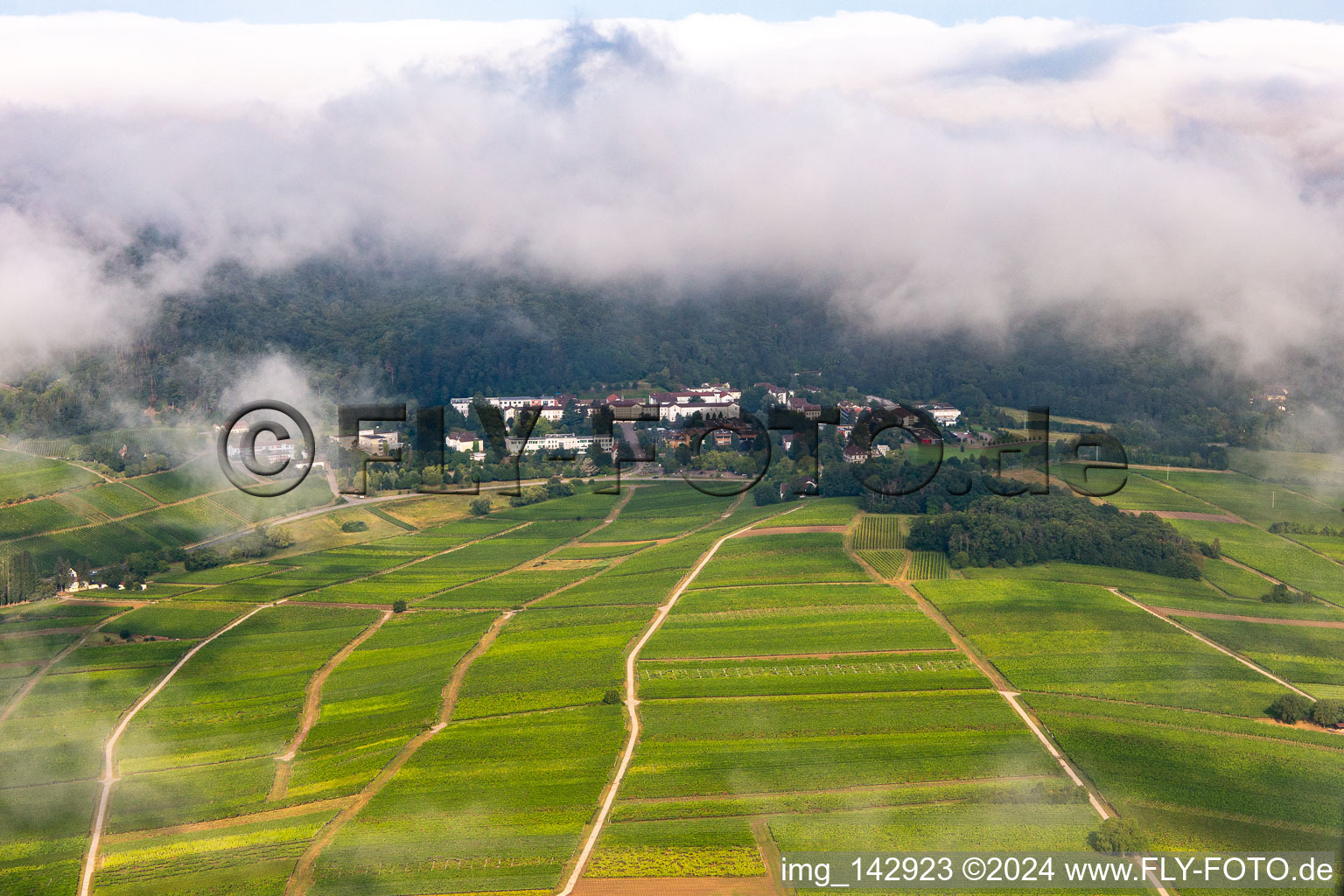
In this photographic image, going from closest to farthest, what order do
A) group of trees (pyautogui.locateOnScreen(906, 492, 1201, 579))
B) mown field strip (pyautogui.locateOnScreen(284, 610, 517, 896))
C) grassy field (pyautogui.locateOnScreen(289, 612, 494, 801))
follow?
1. mown field strip (pyautogui.locateOnScreen(284, 610, 517, 896))
2. grassy field (pyautogui.locateOnScreen(289, 612, 494, 801))
3. group of trees (pyautogui.locateOnScreen(906, 492, 1201, 579))

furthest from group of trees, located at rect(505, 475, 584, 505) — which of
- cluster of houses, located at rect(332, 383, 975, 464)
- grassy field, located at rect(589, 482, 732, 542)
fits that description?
cluster of houses, located at rect(332, 383, 975, 464)

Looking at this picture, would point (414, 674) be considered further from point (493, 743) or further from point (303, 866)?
point (303, 866)

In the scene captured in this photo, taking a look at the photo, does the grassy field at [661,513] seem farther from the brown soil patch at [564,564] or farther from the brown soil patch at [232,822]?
the brown soil patch at [232,822]

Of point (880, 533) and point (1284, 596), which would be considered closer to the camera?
point (1284, 596)

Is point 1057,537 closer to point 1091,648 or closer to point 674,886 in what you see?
point 1091,648

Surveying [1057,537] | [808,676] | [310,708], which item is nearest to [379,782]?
[310,708]

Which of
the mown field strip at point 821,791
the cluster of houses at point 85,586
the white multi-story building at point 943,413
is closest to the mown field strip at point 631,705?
the mown field strip at point 821,791

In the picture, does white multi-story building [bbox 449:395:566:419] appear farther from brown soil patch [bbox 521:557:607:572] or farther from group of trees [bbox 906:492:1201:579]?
group of trees [bbox 906:492:1201:579]
